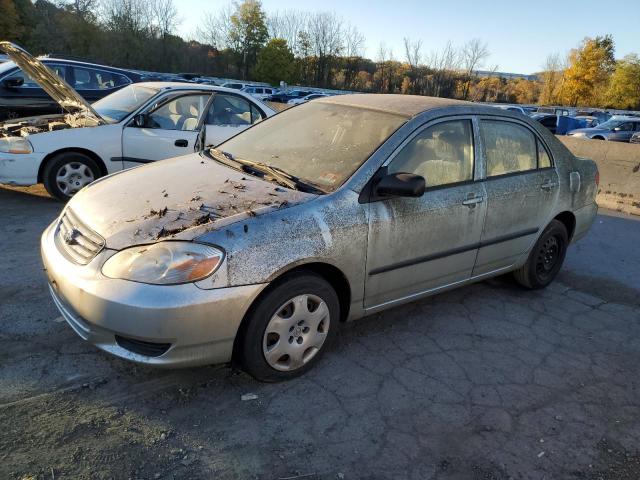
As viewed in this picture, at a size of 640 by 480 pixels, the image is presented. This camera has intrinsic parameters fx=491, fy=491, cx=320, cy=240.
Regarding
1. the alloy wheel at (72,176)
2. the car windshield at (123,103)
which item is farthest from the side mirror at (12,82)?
the alloy wheel at (72,176)

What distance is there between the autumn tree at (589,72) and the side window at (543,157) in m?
59.4

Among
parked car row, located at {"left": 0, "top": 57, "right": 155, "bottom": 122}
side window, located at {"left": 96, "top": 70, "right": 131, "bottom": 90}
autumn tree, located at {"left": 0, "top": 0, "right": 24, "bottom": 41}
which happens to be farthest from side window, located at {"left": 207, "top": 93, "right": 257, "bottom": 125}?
autumn tree, located at {"left": 0, "top": 0, "right": 24, "bottom": 41}

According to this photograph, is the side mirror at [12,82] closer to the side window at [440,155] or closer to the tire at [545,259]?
the side window at [440,155]

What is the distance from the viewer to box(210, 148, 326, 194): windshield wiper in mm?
3004

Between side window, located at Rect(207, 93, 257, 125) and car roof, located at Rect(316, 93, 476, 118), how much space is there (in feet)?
9.75

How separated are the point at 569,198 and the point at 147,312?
3803 millimetres

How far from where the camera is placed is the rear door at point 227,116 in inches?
259

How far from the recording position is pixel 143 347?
249cm

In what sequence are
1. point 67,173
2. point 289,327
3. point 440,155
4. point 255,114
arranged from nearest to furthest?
→ point 289,327 → point 440,155 → point 67,173 → point 255,114

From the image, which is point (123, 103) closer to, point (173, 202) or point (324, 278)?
point (173, 202)

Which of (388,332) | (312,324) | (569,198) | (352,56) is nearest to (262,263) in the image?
(312,324)

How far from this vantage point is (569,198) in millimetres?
4449

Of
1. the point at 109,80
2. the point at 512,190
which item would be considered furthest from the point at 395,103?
the point at 109,80

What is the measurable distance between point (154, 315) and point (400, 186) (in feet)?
5.11
